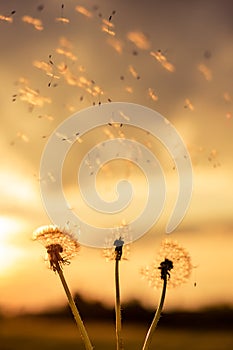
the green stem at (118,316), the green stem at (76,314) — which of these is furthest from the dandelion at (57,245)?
the green stem at (118,316)

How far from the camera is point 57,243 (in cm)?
311

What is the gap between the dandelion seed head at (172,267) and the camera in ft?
10.6

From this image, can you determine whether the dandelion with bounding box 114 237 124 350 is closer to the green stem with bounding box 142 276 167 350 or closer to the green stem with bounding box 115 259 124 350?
the green stem with bounding box 115 259 124 350

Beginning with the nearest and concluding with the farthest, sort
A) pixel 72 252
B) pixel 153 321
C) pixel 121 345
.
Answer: pixel 121 345
pixel 153 321
pixel 72 252

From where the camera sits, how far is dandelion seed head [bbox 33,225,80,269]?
122 inches

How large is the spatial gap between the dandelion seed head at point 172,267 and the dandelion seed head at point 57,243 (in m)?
0.49

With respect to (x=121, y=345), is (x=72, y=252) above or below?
above

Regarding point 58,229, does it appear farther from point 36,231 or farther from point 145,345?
point 145,345

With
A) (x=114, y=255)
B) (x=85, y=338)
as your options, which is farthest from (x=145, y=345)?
(x=114, y=255)

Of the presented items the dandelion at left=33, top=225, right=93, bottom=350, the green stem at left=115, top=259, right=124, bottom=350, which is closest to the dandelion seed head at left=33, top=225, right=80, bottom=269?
the dandelion at left=33, top=225, right=93, bottom=350

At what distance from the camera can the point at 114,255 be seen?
10.0 ft

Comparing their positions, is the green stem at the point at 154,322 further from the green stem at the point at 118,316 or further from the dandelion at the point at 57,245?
the dandelion at the point at 57,245

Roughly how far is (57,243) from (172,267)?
2.44ft

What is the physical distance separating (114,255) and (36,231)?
49cm
